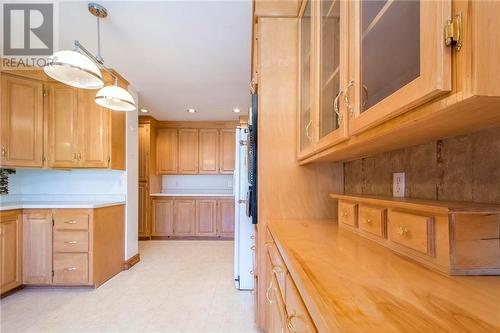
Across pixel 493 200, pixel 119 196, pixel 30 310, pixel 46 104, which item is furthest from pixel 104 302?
pixel 493 200

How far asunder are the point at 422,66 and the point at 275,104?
118cm

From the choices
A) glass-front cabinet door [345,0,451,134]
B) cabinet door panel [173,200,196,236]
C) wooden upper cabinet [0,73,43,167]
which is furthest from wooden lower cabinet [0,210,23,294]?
glass-front cabinet door [345,0,451,134]

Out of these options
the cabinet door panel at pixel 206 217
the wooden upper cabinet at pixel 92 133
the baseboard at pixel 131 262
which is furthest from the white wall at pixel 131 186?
the cabinet door panel at pixel 206 217

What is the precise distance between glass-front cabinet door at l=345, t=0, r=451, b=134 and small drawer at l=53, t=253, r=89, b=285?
288cm

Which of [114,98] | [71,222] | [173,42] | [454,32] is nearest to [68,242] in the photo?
[71,222]

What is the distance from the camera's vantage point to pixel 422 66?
1.60 ft

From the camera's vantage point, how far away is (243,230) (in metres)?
2.66

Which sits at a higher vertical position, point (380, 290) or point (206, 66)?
point (206, 66)

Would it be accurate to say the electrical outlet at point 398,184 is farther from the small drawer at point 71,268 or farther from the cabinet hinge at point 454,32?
A: the small drawer at point 71,268

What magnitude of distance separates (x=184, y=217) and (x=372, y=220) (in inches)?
169

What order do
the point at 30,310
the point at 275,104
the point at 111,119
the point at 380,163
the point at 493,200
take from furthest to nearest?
the point at 111,119
the point at 30,310
the point at 275,104
the point at 380,163
the point at 493,200

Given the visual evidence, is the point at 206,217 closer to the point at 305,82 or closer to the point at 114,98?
the point at 114,98

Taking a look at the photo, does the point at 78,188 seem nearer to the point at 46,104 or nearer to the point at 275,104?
the point at 46,104

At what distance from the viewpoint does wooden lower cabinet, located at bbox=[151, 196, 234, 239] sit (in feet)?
15.9
